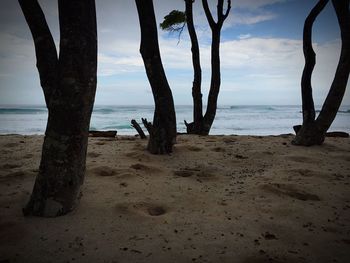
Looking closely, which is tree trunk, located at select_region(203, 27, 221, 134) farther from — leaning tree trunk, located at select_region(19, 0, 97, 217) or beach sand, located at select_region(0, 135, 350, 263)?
leaning tree trunk, located at select_region(19, 0, 97, 217)

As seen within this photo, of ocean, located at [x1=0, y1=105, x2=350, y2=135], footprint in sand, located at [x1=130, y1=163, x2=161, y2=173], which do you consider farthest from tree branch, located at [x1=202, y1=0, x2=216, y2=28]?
ocean, located at [x1=0, y1=105, x2=350, y2=135]

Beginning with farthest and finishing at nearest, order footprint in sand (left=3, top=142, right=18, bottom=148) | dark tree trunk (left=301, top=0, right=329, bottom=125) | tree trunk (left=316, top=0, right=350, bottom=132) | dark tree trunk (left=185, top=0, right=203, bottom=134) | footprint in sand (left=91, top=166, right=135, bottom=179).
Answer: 1. dark tree trunk (left=185, top=0, right=203, bottom=134)
2. footprint in sand (left=3, top=142, right=18, bottom=148)
3. dark tree trunk (left=301, top=0, right=329, bottom=125)
4. tree trunk (left=316, top=0, right=350, bottom=132)
5. footprint in sand (left=91, top=166, right=135, bottom=179)

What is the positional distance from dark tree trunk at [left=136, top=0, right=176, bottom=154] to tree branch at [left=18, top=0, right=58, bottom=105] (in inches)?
81.8

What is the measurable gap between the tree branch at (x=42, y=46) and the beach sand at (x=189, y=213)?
1.39 metres

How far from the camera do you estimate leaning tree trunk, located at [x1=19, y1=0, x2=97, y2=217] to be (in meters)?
2.32

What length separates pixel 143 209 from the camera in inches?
107

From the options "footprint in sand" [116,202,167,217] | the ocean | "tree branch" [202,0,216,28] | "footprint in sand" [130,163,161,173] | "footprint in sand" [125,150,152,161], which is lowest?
"footprint in sand" [116,202,167,217]

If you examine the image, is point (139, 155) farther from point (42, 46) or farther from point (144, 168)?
point (42, 46)

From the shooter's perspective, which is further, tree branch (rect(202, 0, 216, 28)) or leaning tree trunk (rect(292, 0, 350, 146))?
tree branch (rect(202, 0, 216, 28))

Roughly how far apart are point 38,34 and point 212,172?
304cm

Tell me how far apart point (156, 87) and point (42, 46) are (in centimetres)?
225

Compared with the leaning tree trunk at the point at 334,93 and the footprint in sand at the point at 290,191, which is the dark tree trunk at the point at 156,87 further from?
the leaning tree trunk at the point at 334,93

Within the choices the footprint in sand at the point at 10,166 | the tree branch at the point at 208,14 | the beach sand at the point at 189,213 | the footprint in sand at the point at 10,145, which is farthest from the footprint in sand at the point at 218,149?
the footprint in sand at the point at 10,145

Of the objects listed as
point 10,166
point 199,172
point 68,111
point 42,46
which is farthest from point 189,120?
point 68,111
